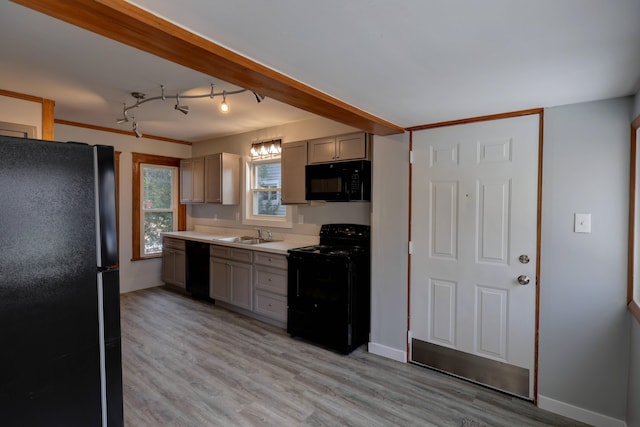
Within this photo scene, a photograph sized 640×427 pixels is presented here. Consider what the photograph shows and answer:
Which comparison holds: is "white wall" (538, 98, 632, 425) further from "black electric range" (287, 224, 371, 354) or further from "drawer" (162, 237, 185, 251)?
"drawer" (162, 237, 185, 251)

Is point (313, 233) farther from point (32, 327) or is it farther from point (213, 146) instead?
point (32, 327)

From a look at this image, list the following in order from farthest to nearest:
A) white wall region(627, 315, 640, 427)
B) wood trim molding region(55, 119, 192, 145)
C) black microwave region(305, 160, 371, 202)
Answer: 1. wood trim molding region(55, 119, 192, 145)
2. black microwave region(305, 160, 371, 202)
3. white wall region(627, 315, 640, 427)

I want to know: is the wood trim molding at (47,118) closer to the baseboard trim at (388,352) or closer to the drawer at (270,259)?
the drawer at (270,259)

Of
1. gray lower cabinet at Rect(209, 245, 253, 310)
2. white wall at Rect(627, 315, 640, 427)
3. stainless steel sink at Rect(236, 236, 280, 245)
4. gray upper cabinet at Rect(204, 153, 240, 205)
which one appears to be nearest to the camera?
white wall at Rect(627, 315, 640, 427)

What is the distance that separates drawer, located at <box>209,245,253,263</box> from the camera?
4.07 m

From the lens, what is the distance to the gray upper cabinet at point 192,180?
16.9 feet

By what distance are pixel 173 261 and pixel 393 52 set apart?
183 inches

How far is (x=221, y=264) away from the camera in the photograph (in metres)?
4.40

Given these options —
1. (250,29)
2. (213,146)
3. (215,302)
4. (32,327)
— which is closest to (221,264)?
(215,302)

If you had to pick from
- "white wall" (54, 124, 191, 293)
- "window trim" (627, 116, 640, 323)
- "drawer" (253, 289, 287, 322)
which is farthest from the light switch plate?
"white wall" (54, 124, 191, 293)

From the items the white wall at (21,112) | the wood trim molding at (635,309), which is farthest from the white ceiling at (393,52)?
the wood trim molding at (635,309)

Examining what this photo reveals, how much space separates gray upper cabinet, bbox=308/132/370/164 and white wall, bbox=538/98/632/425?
1509mm

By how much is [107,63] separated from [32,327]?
192cm

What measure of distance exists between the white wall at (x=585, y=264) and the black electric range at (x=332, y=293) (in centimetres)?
149
